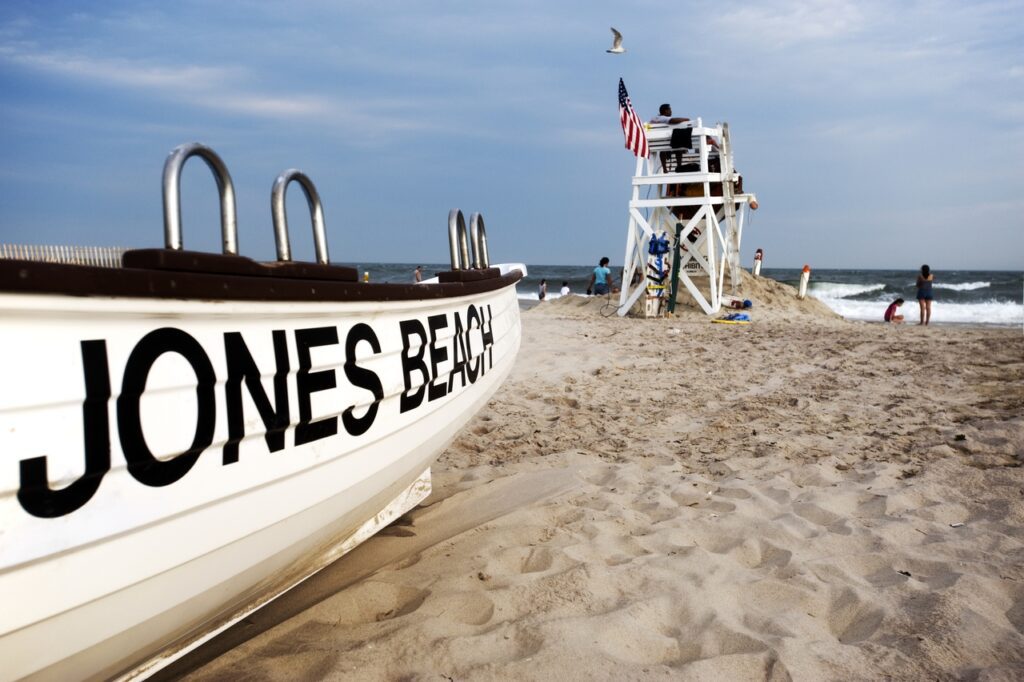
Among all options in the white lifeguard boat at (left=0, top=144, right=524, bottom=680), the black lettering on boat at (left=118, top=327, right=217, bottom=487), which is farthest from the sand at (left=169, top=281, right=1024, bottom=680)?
the black lettering on boat at (left=118, top=327, right=217, bottom=487)

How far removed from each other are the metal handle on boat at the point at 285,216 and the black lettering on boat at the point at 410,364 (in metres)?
0.42

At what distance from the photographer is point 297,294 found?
2.20 meters

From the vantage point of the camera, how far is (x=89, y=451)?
1632 millimetres

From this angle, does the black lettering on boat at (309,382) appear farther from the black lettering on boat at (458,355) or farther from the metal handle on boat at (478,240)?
the metal handle on boat at (478,240)

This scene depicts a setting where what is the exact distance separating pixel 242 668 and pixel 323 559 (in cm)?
57

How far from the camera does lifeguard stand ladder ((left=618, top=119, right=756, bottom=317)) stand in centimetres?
1486

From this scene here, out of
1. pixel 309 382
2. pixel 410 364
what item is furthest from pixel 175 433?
pixel 410 364

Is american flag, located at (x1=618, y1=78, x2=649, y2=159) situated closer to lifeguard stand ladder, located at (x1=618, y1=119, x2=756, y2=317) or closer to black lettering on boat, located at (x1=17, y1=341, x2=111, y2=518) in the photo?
→ lifeguard stand ladder, located at (x1=618, y1=119, x2=756, y2=317)

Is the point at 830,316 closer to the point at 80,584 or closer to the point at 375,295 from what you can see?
the point at 375,295

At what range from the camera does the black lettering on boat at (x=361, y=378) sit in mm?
2502

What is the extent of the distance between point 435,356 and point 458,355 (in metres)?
0.33

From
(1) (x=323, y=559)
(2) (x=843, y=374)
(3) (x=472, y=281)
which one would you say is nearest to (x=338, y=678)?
(1) (x=323, y=559)

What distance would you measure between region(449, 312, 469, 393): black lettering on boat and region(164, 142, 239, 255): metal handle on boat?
1.38 meters

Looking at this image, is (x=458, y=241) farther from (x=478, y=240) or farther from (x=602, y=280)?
(x=602, y=280)
